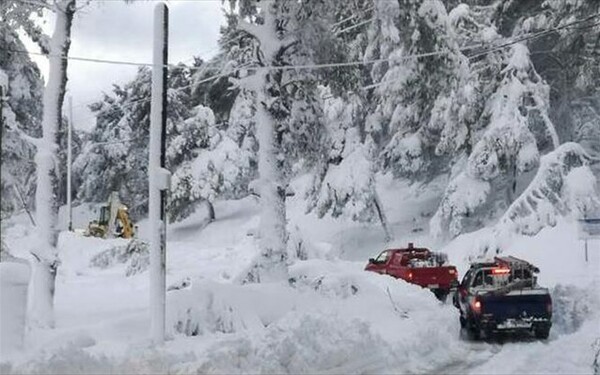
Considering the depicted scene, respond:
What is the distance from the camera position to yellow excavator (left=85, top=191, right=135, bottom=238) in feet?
138

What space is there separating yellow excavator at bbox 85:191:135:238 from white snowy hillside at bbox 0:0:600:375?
0.18 meters

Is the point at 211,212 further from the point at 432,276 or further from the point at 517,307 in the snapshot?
the point at 517,307

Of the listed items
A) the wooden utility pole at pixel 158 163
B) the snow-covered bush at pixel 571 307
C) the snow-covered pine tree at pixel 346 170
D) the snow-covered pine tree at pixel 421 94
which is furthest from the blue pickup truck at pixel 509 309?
the snow-covered pine tree at pixel 346 170

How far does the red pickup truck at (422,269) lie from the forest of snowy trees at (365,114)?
4.13m

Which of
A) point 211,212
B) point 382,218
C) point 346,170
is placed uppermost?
point 346,170

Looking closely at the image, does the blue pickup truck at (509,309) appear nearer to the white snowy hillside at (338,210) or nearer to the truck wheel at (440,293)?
the white snowy hillside at (338,210)

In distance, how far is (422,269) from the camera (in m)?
23.7

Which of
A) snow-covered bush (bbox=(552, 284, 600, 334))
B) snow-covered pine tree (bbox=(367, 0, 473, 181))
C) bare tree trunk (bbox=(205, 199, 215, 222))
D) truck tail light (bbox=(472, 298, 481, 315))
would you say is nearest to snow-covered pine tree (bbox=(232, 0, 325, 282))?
snow-covered pine tree (bbox=(367, 0, 473, 181))

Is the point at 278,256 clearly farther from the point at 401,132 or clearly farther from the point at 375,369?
the point at 401,132

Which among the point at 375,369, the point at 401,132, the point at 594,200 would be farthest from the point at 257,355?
the point at 401,132

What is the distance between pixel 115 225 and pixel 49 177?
2878cm

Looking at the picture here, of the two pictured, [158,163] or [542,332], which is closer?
[158,163]

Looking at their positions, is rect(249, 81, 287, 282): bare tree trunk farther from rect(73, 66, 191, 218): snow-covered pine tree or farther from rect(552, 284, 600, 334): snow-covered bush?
rect(73, 66, 191, 218): snow-covered pine tree

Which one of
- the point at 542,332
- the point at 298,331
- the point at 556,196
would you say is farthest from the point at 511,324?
the point at 556,196
